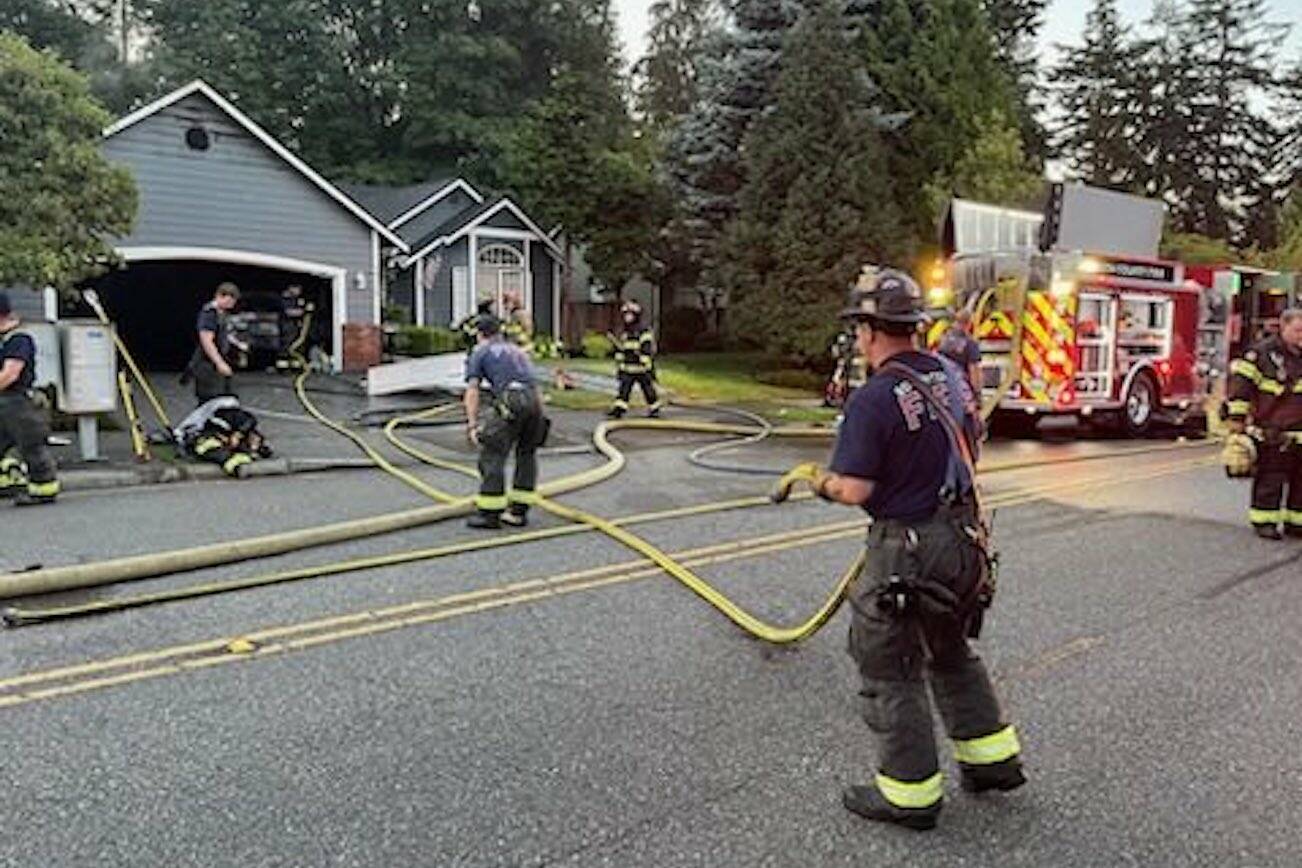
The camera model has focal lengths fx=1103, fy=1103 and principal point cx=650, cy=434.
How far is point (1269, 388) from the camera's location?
7.58 m

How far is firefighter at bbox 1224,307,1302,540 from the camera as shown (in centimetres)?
752

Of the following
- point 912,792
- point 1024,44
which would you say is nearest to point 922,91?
point 1024,44

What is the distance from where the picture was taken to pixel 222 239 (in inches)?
768

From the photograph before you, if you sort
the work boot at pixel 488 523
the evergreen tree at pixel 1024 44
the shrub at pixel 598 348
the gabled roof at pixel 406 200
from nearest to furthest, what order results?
the work boot at pixel 488 523 < the shrub at pixel 598 348 < the gabled roof at pixel 406 200 < the evergreen tree at pixel 1024 44

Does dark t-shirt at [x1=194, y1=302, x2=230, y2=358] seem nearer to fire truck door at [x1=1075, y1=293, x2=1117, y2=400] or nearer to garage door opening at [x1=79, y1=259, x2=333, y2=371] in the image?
fire truck door at [x1=1075, y1=293, x2=1117, y2=400]

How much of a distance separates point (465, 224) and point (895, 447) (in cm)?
2571

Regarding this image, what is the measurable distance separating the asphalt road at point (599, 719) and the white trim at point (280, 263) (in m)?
12.8

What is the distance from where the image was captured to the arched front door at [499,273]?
94.1 feet

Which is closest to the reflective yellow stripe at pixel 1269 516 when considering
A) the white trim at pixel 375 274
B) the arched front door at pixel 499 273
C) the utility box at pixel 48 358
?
the utility box at pixel 48 358

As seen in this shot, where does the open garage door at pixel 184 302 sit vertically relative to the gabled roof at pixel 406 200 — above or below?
below

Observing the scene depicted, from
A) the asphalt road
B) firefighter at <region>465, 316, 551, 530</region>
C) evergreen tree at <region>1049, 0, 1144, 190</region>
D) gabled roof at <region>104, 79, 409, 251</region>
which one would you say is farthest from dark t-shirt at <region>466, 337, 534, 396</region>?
evergreen tree at <region>1049, 0, 1144, 190</region>

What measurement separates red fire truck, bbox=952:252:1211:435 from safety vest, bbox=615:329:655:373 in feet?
13.6

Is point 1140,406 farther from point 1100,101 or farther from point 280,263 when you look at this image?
point 1100,101

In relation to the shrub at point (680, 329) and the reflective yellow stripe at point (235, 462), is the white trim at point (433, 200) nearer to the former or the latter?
the shrub at point (680, 329)
